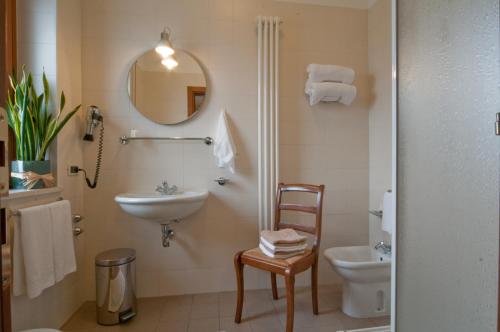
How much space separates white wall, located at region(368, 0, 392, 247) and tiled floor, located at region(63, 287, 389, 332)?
2.31ft

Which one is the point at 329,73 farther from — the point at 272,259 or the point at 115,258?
the point at 115,258

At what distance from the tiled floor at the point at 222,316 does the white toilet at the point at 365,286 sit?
0.18 ft

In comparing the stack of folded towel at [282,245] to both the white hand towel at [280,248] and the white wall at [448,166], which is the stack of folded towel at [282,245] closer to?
the white hand towel at [280,248]

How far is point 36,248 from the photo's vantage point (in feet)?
4.11

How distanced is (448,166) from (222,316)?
1573 mm

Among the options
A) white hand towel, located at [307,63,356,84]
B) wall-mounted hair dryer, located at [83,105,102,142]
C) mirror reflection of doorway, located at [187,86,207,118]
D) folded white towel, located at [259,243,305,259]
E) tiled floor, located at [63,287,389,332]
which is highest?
white hand towel, located at [307,63,356,84]

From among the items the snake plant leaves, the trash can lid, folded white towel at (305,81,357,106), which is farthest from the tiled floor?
folded white towel at (305,81,357,106)

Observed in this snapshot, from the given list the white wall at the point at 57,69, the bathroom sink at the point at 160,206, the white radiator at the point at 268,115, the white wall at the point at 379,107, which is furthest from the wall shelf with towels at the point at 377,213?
the white wall at the point at 57,69

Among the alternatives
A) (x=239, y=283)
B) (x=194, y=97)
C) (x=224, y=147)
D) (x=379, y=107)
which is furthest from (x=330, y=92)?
(x=239, y=283)

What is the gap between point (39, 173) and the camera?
1439 millimetres

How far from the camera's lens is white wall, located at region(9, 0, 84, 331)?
60.2 inches

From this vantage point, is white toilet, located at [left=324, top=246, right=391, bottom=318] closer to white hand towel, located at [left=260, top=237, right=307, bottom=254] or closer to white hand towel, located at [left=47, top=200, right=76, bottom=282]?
white hand towel, located at [left=260, top=237, right=307, bottom=254]

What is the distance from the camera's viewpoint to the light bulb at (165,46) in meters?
1.86

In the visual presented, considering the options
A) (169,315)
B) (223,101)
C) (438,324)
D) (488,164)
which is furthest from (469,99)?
(169,315)
